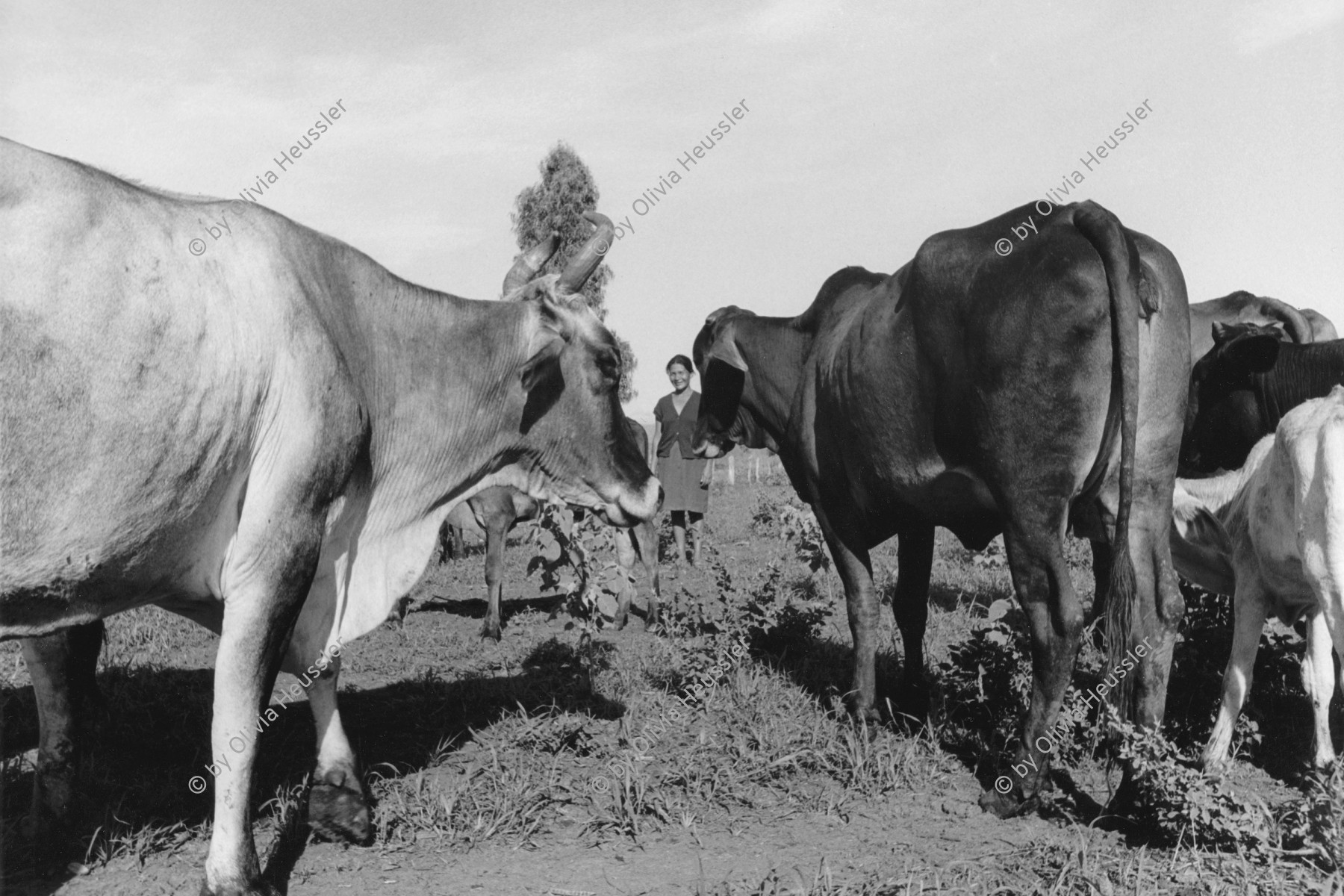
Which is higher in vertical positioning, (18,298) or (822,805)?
(18,298)

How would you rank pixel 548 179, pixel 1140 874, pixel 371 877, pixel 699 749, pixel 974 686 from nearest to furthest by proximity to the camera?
pixel 1140 874 < pixel 371 877 < pixel 699 749 < pixel 974 686 < pixel 548 179

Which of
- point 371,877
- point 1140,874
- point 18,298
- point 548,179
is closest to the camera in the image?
point 18,298

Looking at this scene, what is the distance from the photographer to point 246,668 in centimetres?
380

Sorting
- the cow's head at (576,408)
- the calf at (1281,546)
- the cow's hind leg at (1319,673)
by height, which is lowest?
the cow's hind leg at (1319,673)

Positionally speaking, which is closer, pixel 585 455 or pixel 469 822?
pixel 469 822

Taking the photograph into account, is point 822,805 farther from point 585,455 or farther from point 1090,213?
point 1090,213

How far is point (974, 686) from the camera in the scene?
555cm

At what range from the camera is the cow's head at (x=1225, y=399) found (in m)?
6.31

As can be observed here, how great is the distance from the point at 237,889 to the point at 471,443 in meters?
2.01

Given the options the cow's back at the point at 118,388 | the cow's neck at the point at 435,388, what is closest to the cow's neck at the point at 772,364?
the cow's neck at the point at 435,388

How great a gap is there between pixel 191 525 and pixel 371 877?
4.73ft

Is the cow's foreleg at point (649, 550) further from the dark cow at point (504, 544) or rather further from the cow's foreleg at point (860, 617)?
the cow's foreleg at point (860, 617)

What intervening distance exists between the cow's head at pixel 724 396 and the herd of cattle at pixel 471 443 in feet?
2.73

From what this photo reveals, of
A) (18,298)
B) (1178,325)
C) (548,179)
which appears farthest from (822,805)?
(548,179)
